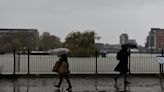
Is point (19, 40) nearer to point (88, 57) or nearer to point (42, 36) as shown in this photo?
point (42, 36)

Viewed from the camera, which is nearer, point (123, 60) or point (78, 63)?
point (123, 60)

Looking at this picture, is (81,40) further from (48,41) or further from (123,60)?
(123,60)

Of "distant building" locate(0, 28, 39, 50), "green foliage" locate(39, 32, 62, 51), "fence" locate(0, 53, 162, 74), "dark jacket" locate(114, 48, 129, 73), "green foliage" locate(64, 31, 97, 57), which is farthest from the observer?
"green foliage" locate(39, 32, 62, 51)

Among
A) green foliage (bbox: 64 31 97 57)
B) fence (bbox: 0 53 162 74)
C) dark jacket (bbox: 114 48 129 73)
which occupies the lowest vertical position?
fence (bbox: 0 53 162 74)

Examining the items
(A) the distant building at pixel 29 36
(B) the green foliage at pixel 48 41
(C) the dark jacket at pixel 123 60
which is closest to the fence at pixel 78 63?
(C) the dark jacket at pixel 123 60

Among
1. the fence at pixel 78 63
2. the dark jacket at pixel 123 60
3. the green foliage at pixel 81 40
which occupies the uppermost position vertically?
the green foliage at pixel 81 40

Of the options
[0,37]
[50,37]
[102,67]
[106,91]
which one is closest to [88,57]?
[102,67]

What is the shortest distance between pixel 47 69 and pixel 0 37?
390ft

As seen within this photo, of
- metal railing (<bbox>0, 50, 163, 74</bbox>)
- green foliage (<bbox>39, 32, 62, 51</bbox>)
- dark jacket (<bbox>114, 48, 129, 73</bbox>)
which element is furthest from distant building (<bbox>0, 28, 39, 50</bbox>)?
dark jacket (<bbox>114, 48, 129, 73</bbox>)

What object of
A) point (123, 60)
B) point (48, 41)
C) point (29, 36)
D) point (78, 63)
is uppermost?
point (29, 36)

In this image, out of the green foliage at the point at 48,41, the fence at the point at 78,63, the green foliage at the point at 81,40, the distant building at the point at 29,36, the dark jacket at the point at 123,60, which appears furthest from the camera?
the green foliage at the point at 48,41

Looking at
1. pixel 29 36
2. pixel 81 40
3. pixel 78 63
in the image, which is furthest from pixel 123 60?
pixel 29 36

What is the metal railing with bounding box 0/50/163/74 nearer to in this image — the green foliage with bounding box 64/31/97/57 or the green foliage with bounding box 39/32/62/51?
the green foliage with bounding box 64/31/97/57

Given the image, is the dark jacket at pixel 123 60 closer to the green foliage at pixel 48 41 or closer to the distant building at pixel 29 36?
the distant building at pixel 29 36
